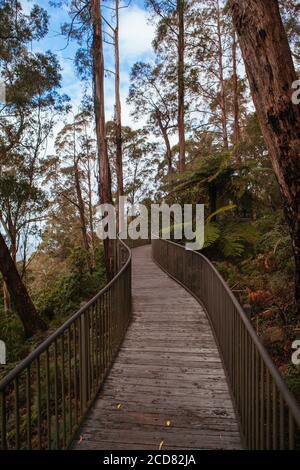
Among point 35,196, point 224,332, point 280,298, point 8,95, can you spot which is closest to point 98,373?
point 224,332

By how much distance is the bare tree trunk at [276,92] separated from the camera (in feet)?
14.3

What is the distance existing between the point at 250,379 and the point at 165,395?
1360 mm

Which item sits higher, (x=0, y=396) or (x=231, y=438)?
(x=0, y=396)

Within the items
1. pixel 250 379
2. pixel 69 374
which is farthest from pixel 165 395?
pixel 250 379

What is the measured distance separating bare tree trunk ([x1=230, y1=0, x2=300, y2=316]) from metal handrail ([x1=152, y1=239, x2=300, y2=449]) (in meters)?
1.41

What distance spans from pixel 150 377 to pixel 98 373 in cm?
66

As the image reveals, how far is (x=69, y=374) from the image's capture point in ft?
10.7

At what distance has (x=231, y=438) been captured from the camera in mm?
3127

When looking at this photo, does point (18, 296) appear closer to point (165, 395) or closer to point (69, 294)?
point (69, 294)

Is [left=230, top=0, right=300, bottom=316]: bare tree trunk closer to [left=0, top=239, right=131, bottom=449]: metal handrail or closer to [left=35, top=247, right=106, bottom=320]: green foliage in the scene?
[left=0, top=239, right=131, bottom=449]: metal handrail

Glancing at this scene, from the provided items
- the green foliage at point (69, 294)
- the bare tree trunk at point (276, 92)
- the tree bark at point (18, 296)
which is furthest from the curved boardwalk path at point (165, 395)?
the green foliage at point (69, 294)

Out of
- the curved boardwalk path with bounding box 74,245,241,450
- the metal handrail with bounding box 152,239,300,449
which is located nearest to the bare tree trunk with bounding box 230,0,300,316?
the metal handrail with bounding box 152,239,300,449

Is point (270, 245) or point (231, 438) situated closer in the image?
point (231, 438)
